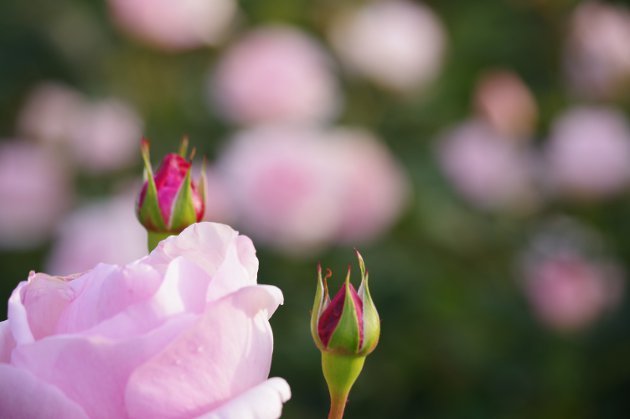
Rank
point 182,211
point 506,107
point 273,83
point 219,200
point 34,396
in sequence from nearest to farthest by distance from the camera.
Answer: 1. point 34,396
2. point 182,211
3. point 219,200
4. point 273,83
5. point 506,107

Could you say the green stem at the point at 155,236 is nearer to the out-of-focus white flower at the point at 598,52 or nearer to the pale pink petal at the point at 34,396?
the pale pink petal at the point at 34,396

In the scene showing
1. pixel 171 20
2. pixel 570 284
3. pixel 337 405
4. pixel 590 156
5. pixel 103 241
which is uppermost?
pixel 337 405

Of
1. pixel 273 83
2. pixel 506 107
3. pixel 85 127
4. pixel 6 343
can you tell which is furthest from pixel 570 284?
pixel 6 343

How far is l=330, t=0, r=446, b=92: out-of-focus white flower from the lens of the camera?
1.78 metres

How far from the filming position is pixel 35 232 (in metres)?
1.65

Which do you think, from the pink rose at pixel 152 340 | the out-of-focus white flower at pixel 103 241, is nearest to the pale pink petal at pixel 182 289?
the pink rose at pixel 152 340

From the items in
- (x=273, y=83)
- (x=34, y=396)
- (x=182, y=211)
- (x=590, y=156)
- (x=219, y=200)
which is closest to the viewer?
(x=34, y=396)

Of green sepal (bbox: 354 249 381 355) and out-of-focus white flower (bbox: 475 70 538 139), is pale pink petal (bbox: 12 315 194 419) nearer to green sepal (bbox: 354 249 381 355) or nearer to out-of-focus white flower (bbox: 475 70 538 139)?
green sepal (bbox: 354 249 381 355)

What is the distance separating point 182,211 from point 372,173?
112 centimetres

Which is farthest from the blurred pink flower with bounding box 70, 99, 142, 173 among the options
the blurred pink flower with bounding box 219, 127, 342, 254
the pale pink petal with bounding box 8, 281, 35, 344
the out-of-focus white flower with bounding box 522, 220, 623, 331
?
the pale pink petal with bounding box 8, 281, 35, 344

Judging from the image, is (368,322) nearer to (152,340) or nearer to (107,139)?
(152,340)

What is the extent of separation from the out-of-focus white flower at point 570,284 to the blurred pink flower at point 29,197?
77 centimetres

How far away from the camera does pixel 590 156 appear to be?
1.73 m

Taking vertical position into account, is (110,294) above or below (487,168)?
above
